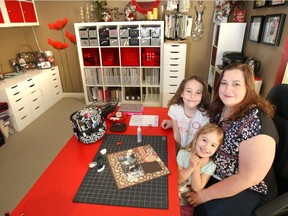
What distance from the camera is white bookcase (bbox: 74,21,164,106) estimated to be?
2.99 metres

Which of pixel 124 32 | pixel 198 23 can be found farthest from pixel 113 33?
pixel 198 23

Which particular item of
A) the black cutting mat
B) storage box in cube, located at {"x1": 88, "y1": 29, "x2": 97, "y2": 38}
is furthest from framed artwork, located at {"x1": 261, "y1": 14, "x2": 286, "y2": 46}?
storage box in cube, located at {"x1": 88, "y1": 29, "x2": 97, "y2": 38}

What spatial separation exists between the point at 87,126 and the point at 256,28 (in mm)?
2404

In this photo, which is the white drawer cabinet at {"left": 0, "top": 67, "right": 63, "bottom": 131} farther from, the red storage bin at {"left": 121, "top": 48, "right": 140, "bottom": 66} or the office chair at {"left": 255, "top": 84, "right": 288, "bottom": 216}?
the office chair at {"left": 255, "top": 84, "right": 288, "bottom": 216}

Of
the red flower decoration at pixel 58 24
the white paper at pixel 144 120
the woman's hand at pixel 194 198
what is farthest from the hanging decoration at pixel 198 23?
the woman's hand at pixel 194 198

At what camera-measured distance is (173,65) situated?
3.06 m

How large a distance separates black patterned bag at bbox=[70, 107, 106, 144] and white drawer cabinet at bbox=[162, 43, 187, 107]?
2043mm

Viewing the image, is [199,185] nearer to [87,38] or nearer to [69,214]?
[69,214]

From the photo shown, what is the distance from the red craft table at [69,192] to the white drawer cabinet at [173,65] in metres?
2.04

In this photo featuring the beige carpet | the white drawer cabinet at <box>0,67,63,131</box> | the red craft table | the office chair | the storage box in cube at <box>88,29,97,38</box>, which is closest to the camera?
the red craft table

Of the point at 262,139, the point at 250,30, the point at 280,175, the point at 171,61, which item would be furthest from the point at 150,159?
the point at 250,30

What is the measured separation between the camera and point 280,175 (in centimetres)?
111

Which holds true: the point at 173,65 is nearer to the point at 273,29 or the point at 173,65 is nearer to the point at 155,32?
the point at 155,32

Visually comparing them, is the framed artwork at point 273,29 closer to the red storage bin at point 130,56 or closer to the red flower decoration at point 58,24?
the red storage bin at point 130,56
